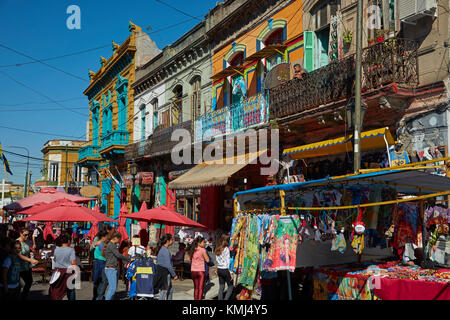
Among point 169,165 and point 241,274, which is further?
point 169,165

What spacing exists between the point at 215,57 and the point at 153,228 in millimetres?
9714

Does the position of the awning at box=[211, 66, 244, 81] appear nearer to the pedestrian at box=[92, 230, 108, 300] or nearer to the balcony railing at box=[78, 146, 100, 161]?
the pedestrian at box=[92, 230, 108, 300]

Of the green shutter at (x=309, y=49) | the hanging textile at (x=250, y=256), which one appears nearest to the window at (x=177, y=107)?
the green shutter at (x=309, y=49)

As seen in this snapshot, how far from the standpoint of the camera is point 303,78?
1271cm

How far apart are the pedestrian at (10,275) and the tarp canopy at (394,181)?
172 inches

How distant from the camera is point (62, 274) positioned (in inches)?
318

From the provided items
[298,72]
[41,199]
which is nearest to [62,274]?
[298,72]

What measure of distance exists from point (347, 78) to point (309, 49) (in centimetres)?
318

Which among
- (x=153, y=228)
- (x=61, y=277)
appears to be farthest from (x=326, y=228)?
(x=153, y=228)

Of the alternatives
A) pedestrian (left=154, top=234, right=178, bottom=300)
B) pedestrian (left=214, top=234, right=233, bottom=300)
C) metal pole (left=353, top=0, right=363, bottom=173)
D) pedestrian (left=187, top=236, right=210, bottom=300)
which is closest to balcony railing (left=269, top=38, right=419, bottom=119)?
metal pole (left=353, top=0, right=363, bottom=173)

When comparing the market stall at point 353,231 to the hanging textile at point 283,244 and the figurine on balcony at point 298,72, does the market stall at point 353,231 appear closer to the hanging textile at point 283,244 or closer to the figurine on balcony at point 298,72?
the hanging textile at point 283,244

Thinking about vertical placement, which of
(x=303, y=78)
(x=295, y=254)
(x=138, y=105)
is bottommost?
(x=295, y=254)

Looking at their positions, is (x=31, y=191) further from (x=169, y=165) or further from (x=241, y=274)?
(x=241, y=274)

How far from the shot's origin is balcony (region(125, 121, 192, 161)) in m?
20.4
